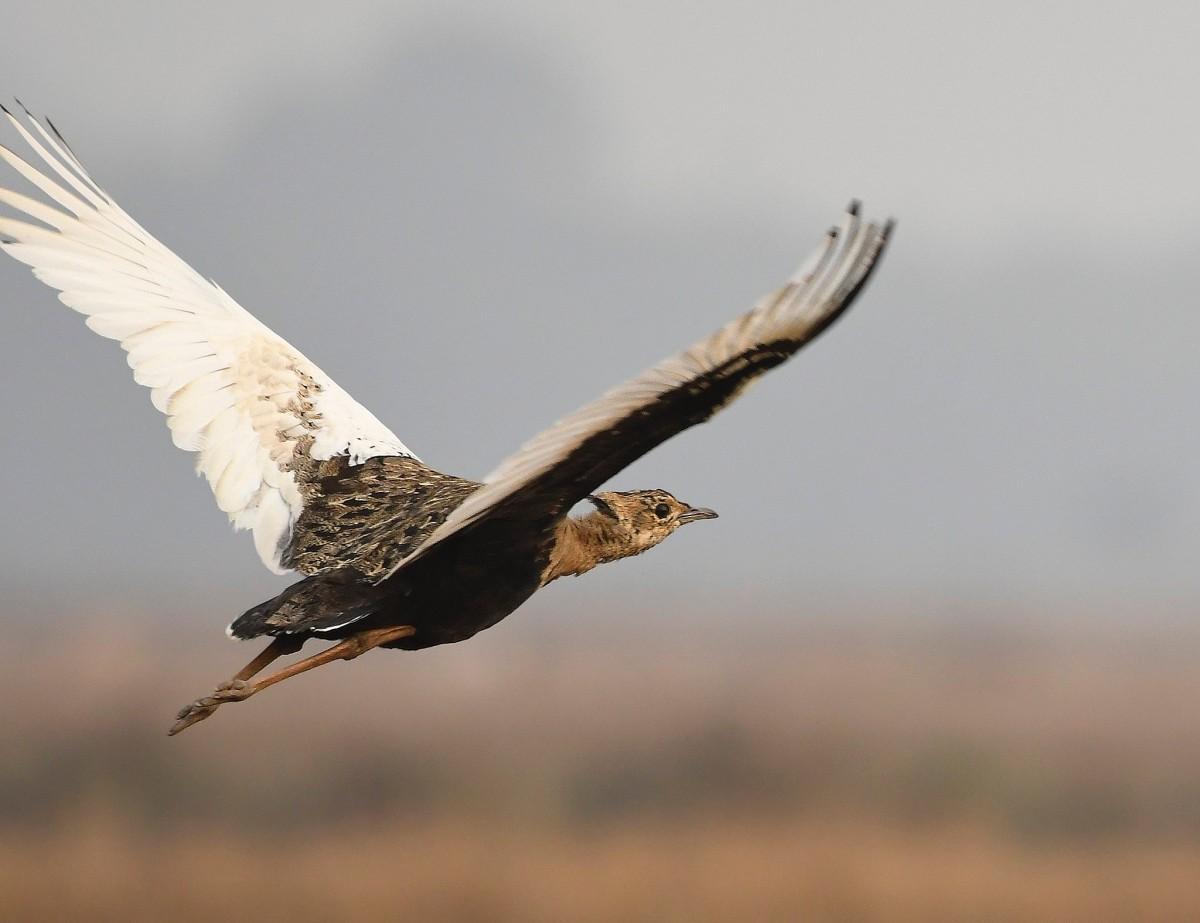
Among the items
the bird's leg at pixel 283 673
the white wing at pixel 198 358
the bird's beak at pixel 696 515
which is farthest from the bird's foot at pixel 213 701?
the bird's beak at pixel 696 515

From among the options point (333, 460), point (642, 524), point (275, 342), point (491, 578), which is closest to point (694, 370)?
point (491, 578)

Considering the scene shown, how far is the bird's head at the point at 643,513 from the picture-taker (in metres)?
8.09

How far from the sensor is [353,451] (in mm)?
8688

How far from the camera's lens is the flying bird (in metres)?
5.47

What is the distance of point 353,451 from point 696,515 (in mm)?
1883

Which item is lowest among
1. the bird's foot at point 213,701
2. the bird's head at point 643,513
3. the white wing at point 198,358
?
the bird's foot at point 213,701

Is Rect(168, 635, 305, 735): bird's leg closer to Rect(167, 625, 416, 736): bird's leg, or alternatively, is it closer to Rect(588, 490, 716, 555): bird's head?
Rect(167, 625, 416, 736): bird's leg

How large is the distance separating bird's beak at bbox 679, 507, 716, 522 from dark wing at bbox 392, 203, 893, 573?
8.23 ft

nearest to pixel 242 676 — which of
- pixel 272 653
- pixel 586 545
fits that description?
pixel 272 653

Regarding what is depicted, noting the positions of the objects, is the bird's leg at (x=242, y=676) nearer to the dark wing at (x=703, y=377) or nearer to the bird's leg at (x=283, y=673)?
the bird's leg at (x=283, y=673)

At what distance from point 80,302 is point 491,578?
3006mm

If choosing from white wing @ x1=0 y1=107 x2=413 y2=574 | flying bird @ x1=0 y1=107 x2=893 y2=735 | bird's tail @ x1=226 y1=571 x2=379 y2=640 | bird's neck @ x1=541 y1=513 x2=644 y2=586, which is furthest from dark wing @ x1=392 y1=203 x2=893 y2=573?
white wing @ x1=0 y1=107 x2=413 y2=574

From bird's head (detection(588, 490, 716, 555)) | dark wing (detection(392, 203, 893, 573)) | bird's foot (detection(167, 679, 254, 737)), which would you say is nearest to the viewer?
dark wing (detection(392, 203, 893, 573))

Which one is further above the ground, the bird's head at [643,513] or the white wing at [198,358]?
the white wing at [198,358]
